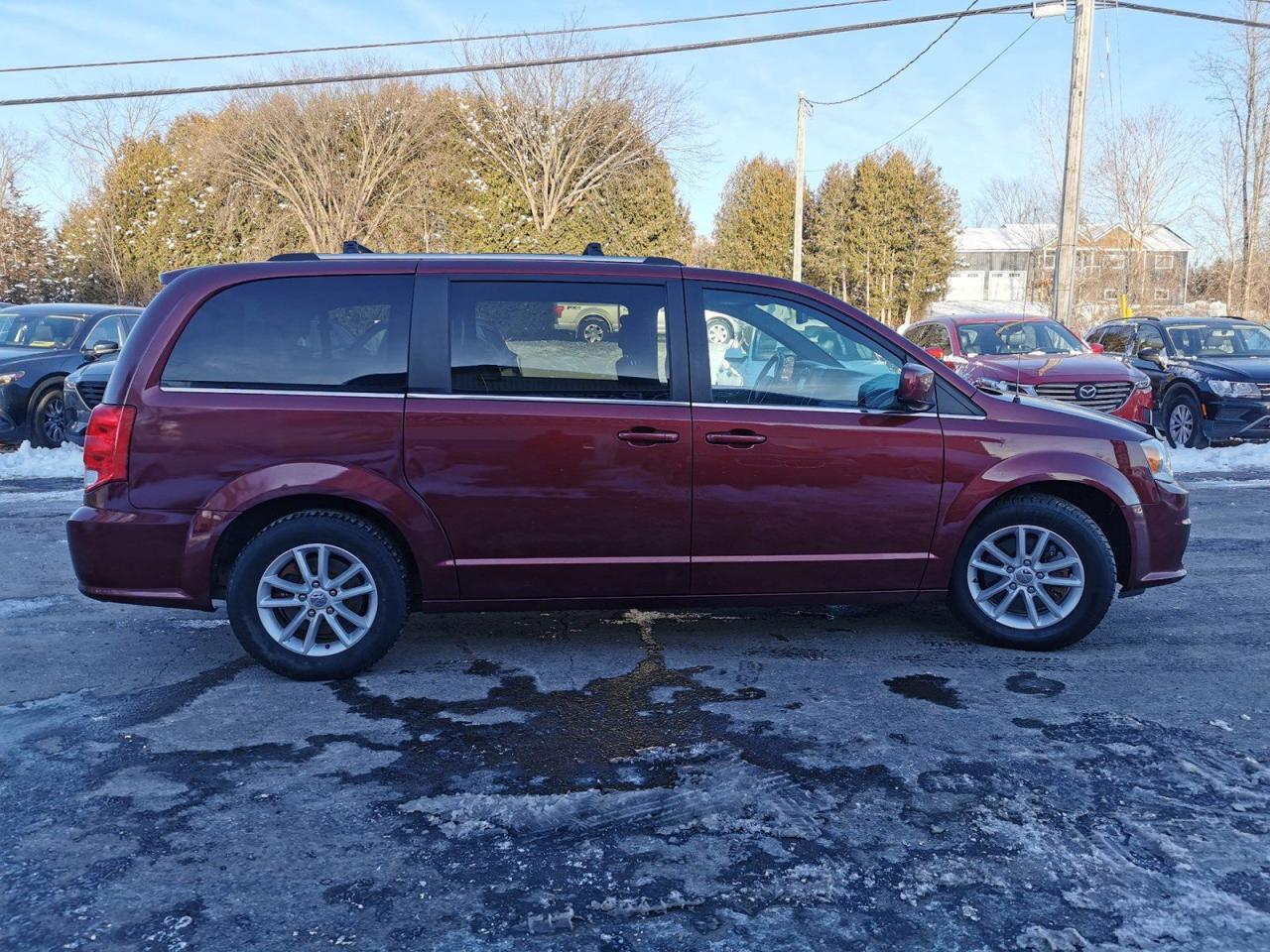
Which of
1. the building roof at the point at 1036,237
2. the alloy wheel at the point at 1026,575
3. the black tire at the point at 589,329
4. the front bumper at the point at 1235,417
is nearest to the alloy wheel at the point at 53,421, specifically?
the black tire at the point at 589,329

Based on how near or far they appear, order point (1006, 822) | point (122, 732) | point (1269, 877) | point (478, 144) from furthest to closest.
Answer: point (478, 144) < point (122, 732) < point (1006, 822) < point (1269, 877)

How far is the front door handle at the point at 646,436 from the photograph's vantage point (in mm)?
4527

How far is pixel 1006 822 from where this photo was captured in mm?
3176

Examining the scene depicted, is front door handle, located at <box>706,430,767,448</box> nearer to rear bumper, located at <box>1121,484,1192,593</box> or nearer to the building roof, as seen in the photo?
rear bumper, located at <box>1121,484,1192,593</box>

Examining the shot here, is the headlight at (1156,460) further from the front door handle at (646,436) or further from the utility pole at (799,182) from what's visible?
the utility pole at (799,182)

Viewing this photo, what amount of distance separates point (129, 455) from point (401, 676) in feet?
4.93

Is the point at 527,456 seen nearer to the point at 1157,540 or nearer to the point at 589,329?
the point at 589,329

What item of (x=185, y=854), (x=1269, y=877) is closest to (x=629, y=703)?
(x=185, y=854)

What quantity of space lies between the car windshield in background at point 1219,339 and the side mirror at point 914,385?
1011cm

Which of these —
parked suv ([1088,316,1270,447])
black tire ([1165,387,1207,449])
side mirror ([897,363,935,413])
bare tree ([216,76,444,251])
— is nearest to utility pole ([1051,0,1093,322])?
parked suv ([1088,316,1270,447])

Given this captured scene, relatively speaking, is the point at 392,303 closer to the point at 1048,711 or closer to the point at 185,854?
the point at 185,854

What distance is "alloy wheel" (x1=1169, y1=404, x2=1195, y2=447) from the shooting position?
12633 mm

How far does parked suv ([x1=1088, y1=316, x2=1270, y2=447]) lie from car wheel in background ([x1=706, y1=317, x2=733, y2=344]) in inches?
387

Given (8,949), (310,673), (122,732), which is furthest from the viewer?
(310,673)
